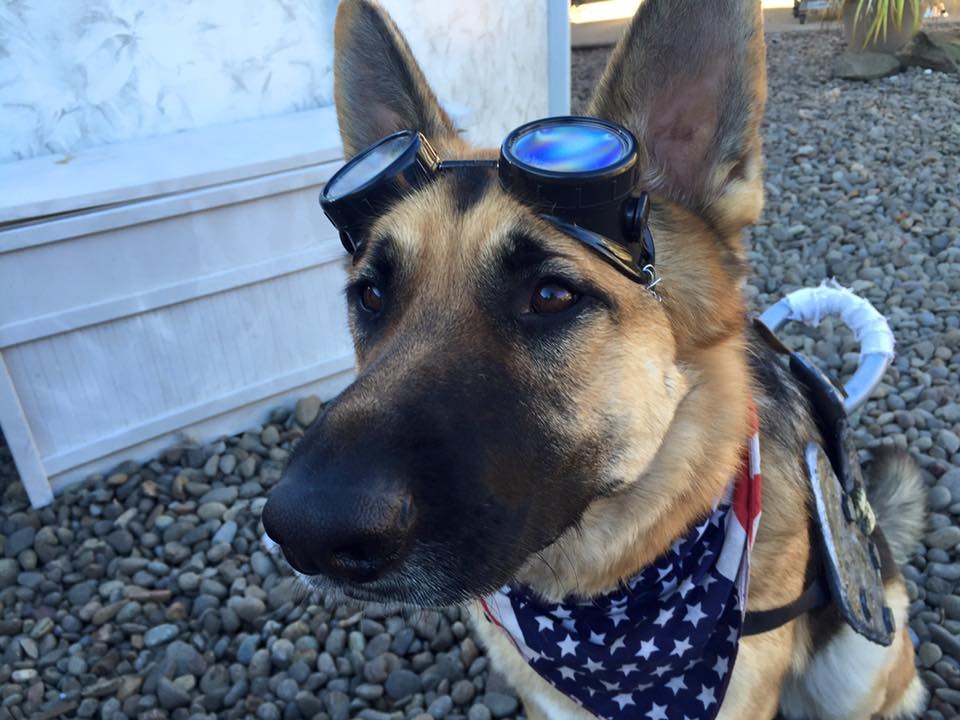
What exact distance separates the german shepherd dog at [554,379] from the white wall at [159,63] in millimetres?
2750

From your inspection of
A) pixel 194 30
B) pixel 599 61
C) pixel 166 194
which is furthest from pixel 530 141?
pixel 599 61

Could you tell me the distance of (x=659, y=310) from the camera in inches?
72.0

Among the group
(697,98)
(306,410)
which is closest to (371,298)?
(697,98)

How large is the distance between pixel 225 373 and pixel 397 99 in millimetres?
2293

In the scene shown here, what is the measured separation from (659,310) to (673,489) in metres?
0.45

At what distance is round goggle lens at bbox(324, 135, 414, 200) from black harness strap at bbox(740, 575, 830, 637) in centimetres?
151

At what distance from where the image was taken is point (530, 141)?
1797 millimetres

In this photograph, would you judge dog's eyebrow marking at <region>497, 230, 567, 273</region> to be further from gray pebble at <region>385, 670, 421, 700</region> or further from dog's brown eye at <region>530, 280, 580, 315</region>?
gray pebble at <region>385, 670, 421, 700</region>

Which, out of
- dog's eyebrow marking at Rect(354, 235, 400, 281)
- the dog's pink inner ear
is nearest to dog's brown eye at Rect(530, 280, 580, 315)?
dog's eyebrow marking at Rect(354, 235, 400, 281)


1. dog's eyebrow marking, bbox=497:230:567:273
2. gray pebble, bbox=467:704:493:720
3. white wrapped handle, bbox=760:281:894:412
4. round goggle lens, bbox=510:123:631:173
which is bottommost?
gray pebble, bbox=467:704:493:720

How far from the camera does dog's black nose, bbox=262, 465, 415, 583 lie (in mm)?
1324

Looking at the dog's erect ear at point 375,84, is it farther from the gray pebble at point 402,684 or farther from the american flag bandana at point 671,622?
the gray pebble at point 402,684

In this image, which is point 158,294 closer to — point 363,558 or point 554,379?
point 554,379

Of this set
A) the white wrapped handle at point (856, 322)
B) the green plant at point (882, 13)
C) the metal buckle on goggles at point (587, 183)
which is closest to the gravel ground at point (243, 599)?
the white wrapped handle at point (856, 322)
